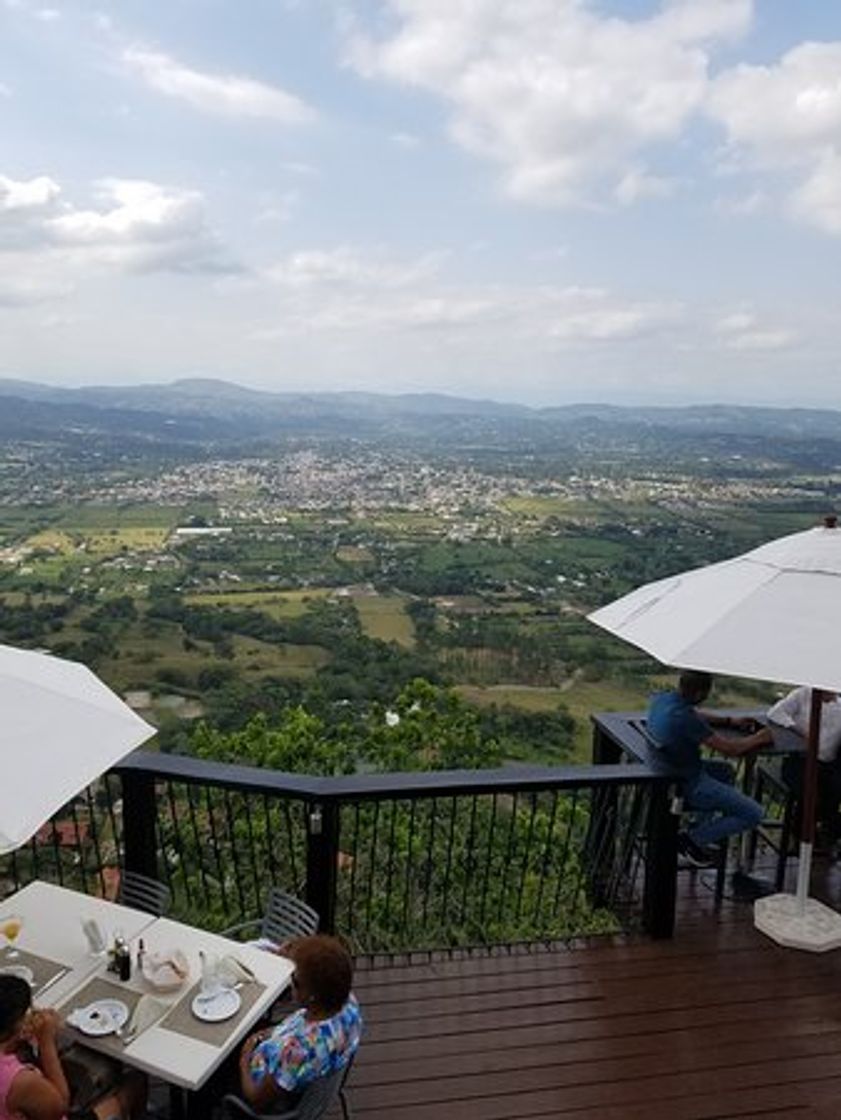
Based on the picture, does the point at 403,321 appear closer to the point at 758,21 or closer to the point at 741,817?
the point at 758,21

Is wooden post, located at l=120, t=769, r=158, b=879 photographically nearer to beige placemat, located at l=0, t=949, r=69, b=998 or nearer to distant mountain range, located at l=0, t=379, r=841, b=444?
beige placemat, located at l=0, t=949, r=69, b=998

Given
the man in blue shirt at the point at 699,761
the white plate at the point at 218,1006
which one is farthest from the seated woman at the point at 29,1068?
the man in blue shirt at the point at 699,761

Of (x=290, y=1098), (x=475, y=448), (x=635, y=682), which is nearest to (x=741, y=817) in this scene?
(x=290, y=1098)

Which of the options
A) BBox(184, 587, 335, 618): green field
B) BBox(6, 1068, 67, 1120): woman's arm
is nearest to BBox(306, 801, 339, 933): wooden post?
BBox(6, 1068, 67, 1120): woman's arm

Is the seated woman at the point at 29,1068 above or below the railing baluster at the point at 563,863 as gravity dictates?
above

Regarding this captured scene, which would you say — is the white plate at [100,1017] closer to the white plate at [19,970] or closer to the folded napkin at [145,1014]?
the folded napkin at [145,1014]

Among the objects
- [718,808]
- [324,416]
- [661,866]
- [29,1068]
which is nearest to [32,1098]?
[29,1068]

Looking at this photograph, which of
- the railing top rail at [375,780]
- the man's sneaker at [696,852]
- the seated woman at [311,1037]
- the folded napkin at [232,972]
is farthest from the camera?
the man's sneaker at [696,852]
